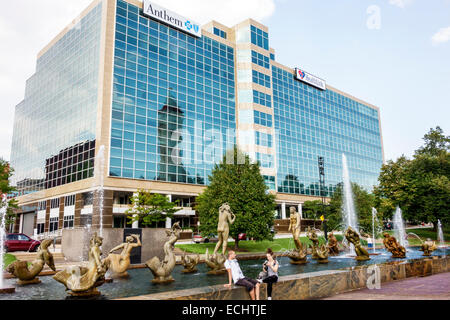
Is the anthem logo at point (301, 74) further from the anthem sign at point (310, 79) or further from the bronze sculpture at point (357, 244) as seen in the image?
the bronze sculpture at point (357, 244)

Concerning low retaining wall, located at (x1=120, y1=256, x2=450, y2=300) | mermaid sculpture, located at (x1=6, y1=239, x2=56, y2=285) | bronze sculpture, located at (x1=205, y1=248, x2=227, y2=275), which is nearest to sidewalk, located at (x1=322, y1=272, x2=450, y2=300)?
low retaining wall, located at (x1=120, y1=256, x2=450, y2=300)

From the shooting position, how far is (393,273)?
11227mm

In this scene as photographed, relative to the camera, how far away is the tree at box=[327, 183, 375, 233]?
1791 inches

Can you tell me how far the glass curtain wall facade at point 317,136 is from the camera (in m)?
67.4

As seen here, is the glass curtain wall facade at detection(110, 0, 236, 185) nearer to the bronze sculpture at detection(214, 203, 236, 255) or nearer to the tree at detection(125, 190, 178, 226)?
the tree at detection(125, 190, 178, 226)

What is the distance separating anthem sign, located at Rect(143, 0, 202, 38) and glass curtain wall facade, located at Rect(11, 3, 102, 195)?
6729 millimetres

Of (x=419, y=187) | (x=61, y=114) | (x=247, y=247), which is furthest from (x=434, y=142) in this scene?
(x=61, y=114)

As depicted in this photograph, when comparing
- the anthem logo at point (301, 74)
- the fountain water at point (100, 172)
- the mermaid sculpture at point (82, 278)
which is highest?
the anthem logo at point (301, 74)

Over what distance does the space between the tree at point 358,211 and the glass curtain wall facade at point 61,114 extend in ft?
112

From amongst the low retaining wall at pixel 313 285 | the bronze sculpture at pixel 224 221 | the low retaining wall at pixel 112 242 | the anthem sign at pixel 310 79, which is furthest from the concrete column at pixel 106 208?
the anthem sign at pixel 310 79

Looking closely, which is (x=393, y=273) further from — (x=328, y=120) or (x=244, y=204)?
(x=328, y=120)

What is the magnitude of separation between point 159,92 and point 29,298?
136ft

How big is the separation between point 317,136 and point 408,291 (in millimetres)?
69516

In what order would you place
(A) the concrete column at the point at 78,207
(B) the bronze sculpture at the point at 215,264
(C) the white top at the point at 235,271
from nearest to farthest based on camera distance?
(C) the white top at the point at 235,271
(B) the bronze sculpture at the point at 215,264
(A) the concrete column at the point at 78,207
